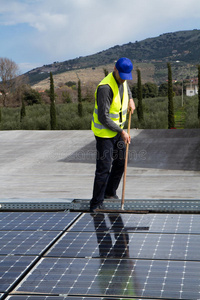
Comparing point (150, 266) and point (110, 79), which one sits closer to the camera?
point (150, 266)

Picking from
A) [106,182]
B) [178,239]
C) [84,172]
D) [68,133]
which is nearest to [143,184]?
[84,172]

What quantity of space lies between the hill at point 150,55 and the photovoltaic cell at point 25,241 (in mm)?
99153

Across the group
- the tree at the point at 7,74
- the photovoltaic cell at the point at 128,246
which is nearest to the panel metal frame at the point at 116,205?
the photovoltaic cell at the point at 128,246

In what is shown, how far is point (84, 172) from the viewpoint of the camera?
1430cm

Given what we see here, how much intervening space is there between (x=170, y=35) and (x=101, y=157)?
134 meters

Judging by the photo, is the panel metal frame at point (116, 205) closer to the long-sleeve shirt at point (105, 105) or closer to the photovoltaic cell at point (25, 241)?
the long-sleeve shirt at point (105, 105)

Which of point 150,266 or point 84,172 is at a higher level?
point 150,266

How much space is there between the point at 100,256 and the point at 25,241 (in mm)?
751

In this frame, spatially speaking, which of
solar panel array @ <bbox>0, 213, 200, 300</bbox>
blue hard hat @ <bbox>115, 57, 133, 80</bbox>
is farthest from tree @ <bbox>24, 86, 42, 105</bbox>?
solar panel array @ <bbox>0, 213, 200, 300</bbox>

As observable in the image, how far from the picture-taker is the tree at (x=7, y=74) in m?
69.7

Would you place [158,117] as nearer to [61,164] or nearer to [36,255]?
[61,164]

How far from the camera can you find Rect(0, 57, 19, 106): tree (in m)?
69.7

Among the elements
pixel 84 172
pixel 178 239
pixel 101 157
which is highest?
pixel 101 157

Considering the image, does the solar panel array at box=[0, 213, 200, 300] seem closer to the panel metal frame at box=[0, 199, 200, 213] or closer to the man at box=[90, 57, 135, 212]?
the panel metal frame at box=[0, 199, 200, 213]
